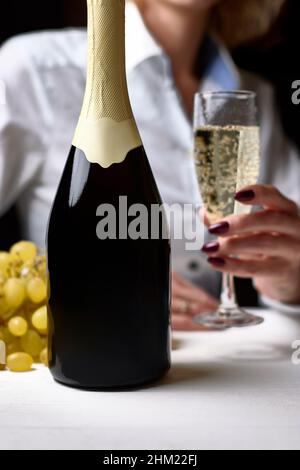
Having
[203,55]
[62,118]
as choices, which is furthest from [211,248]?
[203,55]

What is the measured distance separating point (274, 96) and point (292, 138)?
13 centimetres

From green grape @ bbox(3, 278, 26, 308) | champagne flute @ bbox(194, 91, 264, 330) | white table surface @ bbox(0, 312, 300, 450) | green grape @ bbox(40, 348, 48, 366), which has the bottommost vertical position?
white table surface @ bbox(0, 312, 300, 450)

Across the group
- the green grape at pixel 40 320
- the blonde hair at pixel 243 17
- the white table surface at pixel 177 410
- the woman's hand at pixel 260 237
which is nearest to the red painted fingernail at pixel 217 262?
the woman's hand at pixel 260 237

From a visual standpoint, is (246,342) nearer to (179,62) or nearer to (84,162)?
(84,162)

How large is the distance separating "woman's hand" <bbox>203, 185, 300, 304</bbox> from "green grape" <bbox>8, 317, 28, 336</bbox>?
0.80ft

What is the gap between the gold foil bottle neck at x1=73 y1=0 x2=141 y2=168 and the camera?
0.60m

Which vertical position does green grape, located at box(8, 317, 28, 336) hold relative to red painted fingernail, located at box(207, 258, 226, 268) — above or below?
below

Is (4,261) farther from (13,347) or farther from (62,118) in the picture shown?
(62,118)

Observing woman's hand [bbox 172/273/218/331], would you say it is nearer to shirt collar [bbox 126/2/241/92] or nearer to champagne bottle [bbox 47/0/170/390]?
champagne bottle [bbox 47/0/170/390]

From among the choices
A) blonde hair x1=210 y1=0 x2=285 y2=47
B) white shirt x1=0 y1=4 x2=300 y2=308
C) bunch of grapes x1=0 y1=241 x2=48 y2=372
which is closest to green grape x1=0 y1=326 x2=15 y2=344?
bunch of grapes x1=0 y1=241 x2=48 y2=372

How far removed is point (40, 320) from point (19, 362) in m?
0.06

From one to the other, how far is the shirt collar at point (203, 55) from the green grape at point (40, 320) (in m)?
0.82

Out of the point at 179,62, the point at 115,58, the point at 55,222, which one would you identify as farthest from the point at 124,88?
the point at 179,62

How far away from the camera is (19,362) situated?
713mm
